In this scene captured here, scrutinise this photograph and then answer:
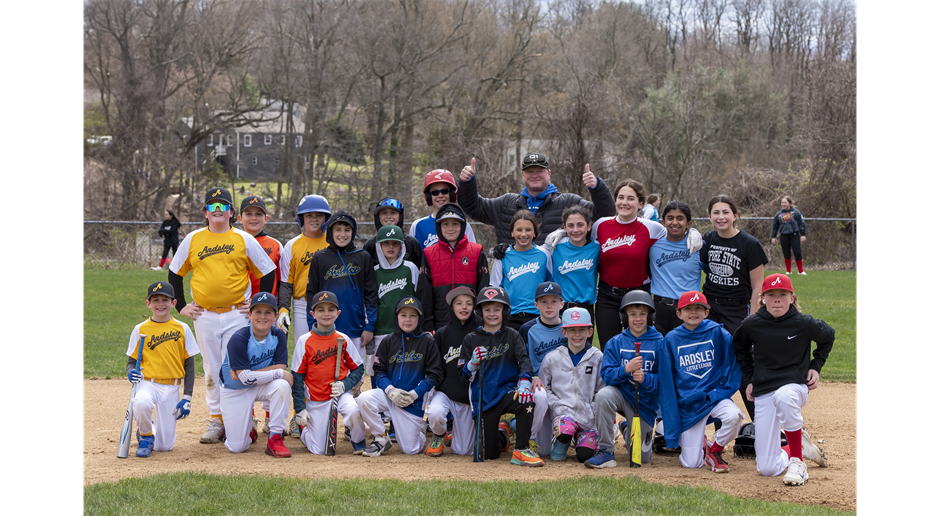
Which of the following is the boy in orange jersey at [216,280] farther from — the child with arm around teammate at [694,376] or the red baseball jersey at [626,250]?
the child with arm around teammate at [694,376]

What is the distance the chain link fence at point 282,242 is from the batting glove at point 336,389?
46.2 ft

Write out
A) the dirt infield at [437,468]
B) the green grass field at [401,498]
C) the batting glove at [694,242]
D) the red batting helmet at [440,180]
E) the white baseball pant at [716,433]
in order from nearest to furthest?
1. the green grass field at [401,498]
2. the dirt infield at [437,468]
3. the white baseball pant at [716,433]
4. the batting glove at [694,242]
5. the red batting helmet at [440,180]

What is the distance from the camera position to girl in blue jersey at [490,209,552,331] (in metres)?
6.36

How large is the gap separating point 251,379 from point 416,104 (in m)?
24.4

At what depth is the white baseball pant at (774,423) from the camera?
521 centimetres

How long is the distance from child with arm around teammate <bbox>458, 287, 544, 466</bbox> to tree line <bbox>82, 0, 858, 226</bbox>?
19.5 meters

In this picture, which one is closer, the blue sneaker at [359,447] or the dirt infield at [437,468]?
the dirt infield at [437,468]

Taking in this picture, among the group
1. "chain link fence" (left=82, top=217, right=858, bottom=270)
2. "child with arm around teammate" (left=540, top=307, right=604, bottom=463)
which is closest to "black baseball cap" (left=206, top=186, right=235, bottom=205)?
"child with arm around teammate" (left=540, top=307, right=604, bottom=463)

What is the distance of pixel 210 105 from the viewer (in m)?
32.1

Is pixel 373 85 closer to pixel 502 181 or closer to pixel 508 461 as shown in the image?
pixel 502 181

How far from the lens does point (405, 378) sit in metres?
6.14

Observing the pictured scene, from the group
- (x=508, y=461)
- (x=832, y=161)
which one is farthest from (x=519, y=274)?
(x=832, y=161)

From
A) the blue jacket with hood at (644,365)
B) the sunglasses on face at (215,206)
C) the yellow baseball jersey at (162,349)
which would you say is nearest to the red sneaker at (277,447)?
the yellow baseball jersey at (162,349)
